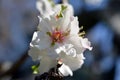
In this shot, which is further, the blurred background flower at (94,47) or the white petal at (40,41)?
the blurred background flower at (94,47)

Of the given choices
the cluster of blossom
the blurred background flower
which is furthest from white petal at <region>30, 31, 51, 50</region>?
the blurred background flower

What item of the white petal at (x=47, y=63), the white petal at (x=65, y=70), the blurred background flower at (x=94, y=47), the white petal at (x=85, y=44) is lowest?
the white petal at (x=65, y=70)

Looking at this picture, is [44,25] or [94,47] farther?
[94,47]

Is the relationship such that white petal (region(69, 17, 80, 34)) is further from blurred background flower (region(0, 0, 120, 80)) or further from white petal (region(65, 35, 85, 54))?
blurred background flower (region(0, 0, 120, 80))

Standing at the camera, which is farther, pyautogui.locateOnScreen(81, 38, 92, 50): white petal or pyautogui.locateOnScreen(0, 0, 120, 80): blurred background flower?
pyautogui.locateOnScreen(0, 0, 120, 80): blurred background flower

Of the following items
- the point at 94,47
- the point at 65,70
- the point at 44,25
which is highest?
the point at 94,47

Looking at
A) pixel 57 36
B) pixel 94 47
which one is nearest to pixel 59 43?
pixel 57 36

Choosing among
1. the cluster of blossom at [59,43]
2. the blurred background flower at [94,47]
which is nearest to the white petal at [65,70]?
Result: the cluster of blossom at [59,43]

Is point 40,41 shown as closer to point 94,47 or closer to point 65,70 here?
point 65,70

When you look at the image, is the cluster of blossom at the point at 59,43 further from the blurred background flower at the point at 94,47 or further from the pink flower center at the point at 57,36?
the blurred background flower at the point at 94,47
